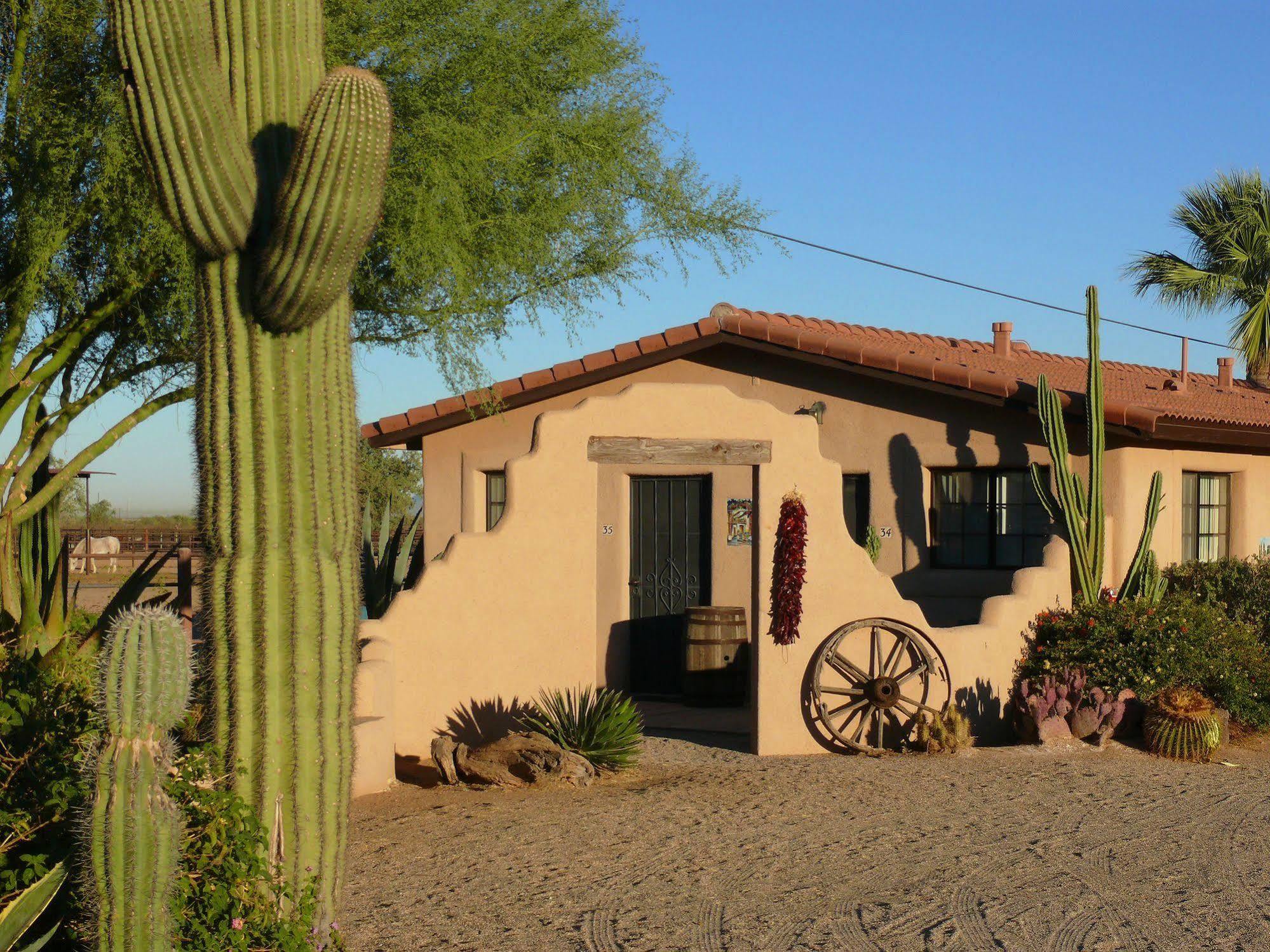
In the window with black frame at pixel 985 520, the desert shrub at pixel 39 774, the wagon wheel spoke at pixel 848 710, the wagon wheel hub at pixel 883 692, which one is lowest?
the wagon wheel spoke at pixel 848 710

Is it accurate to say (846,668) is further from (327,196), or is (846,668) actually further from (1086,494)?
(327,196)

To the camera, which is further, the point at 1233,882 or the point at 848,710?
the point at 848,710

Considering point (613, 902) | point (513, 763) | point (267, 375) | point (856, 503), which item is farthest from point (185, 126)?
point (856, 503)

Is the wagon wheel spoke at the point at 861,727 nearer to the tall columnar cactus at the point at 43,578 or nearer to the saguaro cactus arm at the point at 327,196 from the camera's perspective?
the tall columnar cactus at the point at 43,578

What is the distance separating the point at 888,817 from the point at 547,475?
3.82m

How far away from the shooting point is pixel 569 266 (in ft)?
36.4

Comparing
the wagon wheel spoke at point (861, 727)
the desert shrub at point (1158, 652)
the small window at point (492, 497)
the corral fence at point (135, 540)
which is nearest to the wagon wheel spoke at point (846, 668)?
the wagon wheel spoke at point (861, 727)

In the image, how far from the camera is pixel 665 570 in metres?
13.9

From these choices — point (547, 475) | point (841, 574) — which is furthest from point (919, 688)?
point (547, 475)

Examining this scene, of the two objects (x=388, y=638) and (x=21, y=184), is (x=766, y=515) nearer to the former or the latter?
(x=388, y=638)

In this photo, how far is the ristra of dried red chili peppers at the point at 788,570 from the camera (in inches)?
416

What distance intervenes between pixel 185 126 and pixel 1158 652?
8807mm

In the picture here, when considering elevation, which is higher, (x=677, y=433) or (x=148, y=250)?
(x=148, y=250)

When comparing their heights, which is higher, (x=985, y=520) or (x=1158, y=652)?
(x=985, y=520)
